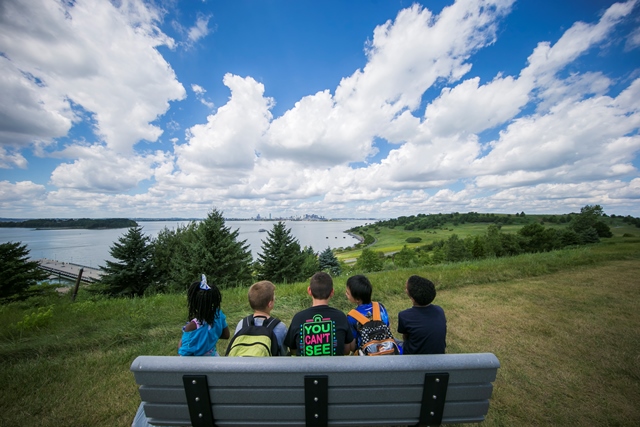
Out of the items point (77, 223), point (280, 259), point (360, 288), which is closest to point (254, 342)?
point (360, 288)

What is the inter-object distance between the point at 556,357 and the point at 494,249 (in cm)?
4053

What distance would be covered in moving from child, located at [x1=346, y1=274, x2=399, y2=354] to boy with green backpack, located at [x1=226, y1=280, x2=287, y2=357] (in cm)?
79

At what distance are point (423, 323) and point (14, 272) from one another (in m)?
27.4

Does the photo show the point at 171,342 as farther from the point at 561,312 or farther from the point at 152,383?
the point at 561,312

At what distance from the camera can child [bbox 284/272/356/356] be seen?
223cm

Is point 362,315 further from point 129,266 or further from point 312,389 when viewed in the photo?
point 129,266

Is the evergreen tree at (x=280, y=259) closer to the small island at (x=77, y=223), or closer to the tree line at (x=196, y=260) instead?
the tree line at (x=196, y=260)

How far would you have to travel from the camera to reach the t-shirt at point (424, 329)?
2471mm

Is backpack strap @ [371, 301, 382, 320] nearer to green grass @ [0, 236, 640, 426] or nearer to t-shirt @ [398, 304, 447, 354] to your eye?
t-shirt @ [398, 304, 447, 354]

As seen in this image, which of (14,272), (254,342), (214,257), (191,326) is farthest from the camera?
(214,257)

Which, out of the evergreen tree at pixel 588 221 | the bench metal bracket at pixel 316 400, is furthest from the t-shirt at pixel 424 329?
the evergreen tree at pixel 588 221

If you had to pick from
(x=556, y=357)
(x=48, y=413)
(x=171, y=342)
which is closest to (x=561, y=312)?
(x=556, y=357)

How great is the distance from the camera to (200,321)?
8.07 feet

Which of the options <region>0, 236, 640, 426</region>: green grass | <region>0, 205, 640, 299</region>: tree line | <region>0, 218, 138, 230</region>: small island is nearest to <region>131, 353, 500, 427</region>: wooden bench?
<region>0, 236, 640, 426</region>: green grass
